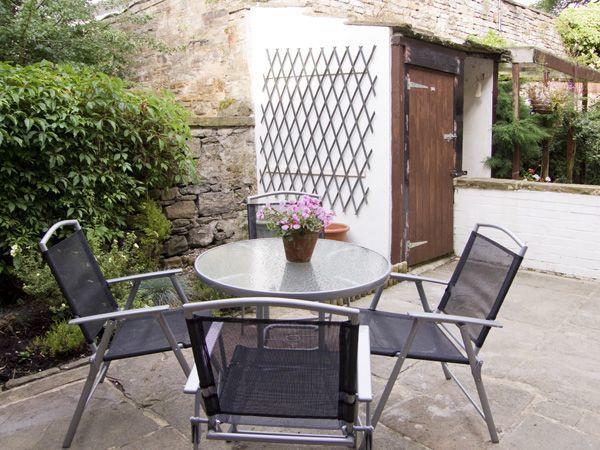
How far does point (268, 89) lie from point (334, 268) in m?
3.47

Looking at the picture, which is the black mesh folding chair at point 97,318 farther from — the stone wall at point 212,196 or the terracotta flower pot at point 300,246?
the stone wall at point 212,196

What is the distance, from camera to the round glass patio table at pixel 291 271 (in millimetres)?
2104

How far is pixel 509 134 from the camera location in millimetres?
5699

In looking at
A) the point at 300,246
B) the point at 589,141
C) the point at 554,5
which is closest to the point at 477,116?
the point at 589,141

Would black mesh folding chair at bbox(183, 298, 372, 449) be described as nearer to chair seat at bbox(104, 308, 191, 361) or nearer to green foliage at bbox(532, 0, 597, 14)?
chair seat at bbox(104, 308, 191, 361)

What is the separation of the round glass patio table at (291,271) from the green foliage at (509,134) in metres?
3.67

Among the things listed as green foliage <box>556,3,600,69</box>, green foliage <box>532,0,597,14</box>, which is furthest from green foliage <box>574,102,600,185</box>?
green foliage <box>532,0,597,14</box>

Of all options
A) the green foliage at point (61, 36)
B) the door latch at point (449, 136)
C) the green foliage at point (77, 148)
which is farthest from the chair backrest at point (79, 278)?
the green foliage at point (61, 36)

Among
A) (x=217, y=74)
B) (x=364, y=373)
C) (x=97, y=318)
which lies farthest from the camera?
(x=217, y=74)

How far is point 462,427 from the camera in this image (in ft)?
7.60

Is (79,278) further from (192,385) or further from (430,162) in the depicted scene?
(430,162)

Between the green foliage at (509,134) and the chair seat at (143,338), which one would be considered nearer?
the chair seat at (143,338)

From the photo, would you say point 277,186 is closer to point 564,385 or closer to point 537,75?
point 564,385

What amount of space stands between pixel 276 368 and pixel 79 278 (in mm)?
1115
